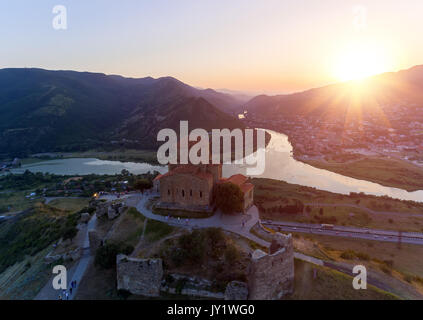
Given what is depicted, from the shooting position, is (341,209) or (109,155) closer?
(341,209)

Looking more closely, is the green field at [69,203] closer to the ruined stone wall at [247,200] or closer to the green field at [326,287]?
the ruined stone wall at [247,200]

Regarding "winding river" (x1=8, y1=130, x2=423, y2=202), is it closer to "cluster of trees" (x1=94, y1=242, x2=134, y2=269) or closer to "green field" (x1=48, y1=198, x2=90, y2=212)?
"green field" (x1=48, y1=198, x2=90, y2=212)

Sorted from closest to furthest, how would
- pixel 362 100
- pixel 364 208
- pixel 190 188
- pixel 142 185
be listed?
pixel 190 188
pixel 142 185
pixel 364 208
pixel 362 100

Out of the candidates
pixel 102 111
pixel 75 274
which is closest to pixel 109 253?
pixel 75 274

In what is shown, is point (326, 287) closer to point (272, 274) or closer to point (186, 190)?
point (272, 274)

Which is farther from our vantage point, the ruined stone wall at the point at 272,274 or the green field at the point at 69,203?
the green field at the point at 69,203

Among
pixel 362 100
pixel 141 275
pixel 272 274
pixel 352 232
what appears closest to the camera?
pixel 272 274

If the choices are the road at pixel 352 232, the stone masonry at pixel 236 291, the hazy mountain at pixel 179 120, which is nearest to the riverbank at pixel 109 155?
the hazy mountain at pixel 179 120

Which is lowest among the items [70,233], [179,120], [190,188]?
[70,233]
